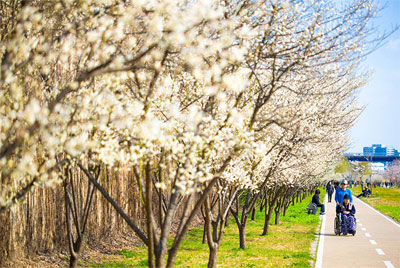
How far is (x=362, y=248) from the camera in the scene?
44.9 ft

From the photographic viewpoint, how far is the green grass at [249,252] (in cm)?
1133

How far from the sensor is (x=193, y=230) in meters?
18.8

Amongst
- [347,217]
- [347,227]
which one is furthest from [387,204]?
[347,227]

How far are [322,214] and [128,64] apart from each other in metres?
23.1

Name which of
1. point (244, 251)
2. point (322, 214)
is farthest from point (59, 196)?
point (322, 214)

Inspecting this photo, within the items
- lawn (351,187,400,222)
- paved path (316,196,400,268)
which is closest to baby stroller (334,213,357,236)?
paved path (316,196,400,268)

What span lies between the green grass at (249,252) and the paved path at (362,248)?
0.48 meters

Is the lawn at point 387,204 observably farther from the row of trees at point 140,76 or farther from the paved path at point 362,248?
the row of trees at point 140,76

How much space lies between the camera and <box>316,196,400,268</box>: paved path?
11.3 m

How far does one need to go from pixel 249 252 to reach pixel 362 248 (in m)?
3.26

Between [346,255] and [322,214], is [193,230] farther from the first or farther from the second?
[322,214]

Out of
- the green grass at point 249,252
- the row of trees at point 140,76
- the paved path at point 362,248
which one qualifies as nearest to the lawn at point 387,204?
the paved path at point 362,248

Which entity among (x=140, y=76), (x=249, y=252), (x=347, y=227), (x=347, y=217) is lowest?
(x=249, y=252)

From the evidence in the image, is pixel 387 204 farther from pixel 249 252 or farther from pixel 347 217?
pixel 249 252
